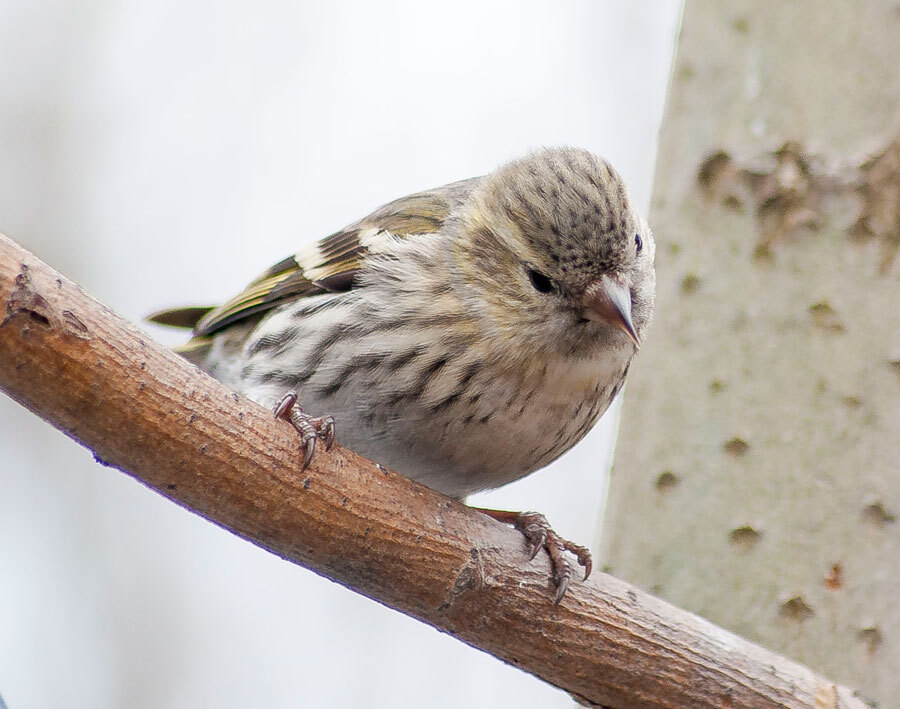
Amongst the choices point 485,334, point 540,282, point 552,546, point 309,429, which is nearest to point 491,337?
point 485,334

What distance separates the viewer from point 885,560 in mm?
2607

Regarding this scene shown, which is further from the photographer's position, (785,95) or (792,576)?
(785,95)

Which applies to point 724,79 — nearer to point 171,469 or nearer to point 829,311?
point 829,311

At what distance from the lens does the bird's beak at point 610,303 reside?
2545mm

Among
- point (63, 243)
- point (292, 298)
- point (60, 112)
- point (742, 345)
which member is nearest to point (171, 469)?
point (292, 298)

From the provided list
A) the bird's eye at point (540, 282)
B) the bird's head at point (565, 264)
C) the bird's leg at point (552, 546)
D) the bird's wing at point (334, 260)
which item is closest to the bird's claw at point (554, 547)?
the bird's leg at point (552, 546)

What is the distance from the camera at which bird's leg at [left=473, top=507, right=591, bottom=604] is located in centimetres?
246

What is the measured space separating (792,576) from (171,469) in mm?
1580

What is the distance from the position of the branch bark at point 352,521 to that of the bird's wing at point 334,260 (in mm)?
1000

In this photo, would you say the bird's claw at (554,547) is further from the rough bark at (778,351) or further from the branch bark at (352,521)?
the rough bark at (778,351)

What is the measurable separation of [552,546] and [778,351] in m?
0.83

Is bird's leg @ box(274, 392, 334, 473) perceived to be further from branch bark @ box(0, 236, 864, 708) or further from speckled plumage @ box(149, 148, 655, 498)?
speckled plumage @ box(149, 148, 655, 498)

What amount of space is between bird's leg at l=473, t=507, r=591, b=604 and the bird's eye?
1.92 feet

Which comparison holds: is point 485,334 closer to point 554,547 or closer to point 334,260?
point 554,547
